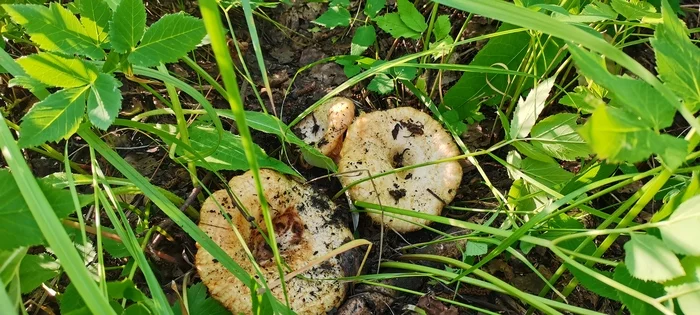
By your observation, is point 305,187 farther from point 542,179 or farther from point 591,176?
point 591,176

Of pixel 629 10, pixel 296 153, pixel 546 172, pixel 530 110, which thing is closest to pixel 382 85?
pixel 296 153

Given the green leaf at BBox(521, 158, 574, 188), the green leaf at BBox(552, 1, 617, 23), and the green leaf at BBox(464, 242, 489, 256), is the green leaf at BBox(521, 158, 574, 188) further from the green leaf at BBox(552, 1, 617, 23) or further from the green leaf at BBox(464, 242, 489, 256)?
the green leaf at BBox(552, 1, 617, 23)

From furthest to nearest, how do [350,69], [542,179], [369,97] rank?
1. [369,97]
2. [350,69]
3. [542,179]

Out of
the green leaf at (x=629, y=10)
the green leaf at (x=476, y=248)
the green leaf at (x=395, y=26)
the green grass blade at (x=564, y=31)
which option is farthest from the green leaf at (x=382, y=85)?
the green grass blade at (x=564, y=31)

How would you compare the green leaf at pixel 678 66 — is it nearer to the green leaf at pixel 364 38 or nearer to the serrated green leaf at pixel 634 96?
the serrated green leaf at pixel 634 96

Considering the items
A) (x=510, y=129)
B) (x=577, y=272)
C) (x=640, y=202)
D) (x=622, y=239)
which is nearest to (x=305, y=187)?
(x=510, y=129)

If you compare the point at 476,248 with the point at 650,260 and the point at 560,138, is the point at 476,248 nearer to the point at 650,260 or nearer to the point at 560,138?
the point at 560,138
